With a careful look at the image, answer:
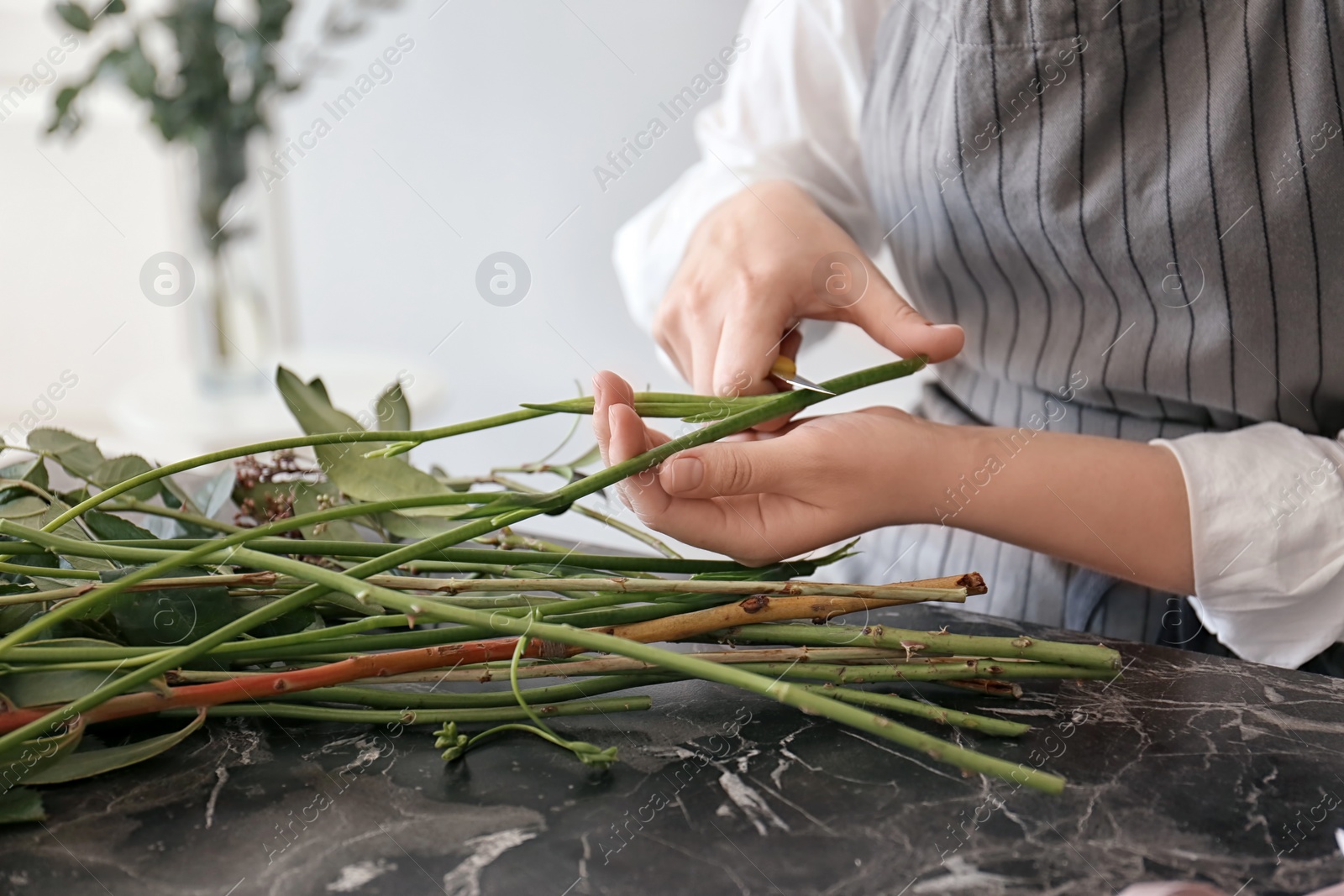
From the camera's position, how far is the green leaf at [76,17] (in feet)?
3.72

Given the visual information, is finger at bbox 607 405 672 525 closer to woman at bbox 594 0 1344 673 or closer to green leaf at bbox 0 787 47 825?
woman at bbox 594 0 1344 673

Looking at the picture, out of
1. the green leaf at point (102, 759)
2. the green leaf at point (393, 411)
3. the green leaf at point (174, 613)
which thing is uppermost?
the green leaf at point (393, 411)

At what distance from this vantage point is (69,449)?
368mm

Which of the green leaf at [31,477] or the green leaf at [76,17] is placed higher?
the green leaf at [76,17]

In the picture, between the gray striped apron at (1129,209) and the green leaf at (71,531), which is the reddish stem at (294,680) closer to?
the green leaf at (71,531)

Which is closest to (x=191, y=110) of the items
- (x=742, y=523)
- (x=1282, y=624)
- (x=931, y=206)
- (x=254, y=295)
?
(x=254, y=295)

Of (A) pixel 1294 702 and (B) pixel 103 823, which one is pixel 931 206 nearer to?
(A) pixel 1294 702

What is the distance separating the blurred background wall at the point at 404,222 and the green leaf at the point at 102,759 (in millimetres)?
760

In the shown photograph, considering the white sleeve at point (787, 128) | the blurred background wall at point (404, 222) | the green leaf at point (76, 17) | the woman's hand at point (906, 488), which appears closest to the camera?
the woman's hand at point (906, 488)

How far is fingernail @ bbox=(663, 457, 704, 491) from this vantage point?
0.33m

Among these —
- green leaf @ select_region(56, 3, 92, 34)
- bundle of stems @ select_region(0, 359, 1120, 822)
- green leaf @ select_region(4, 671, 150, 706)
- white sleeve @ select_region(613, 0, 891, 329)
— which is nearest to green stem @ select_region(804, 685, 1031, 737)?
bundle of stems @ select_region(0, 359, 1120, 822)

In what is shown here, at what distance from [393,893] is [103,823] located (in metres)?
0.09

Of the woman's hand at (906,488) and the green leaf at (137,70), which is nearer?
the woman's hand at (906,488)

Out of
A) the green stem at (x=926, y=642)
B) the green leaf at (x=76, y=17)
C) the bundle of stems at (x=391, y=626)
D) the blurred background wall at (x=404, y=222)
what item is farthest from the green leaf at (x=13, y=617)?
the green leaf at (x=76, y=17)
